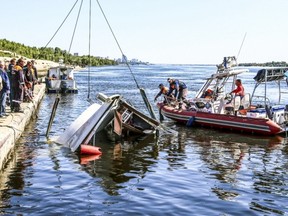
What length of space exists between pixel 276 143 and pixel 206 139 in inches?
111

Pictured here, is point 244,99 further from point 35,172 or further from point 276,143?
point 35,172

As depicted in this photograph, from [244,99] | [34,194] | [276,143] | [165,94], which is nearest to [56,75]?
[165,94]

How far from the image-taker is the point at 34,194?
413 inches

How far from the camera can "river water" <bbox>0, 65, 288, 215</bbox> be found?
9.84 metres

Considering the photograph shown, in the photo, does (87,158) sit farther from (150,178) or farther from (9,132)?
(150,178)

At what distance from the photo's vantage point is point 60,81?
39125 mm

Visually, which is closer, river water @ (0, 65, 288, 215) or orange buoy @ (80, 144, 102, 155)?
river water @ (0, 65, 288, 215)

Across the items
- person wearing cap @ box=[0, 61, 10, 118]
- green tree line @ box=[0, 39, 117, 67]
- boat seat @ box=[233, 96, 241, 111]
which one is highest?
green tree line @ box=[0, 39, 117, 67]

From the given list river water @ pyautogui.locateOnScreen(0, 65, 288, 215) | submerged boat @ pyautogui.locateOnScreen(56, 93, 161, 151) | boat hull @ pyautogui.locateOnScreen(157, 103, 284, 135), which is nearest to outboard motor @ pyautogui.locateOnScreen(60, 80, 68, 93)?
boat hull @ pyautogui.locateOnScreen(157, 103, 284, 135)

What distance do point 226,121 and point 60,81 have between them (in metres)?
21.9

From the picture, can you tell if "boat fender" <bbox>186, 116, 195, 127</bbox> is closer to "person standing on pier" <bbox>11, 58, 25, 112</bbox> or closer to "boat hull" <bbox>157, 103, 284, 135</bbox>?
"boat hull" <bbox>157, 103, 284, 135</bbox>

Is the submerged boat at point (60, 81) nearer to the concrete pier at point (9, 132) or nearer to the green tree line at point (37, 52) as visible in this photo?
the green tree line at point (37, 52)

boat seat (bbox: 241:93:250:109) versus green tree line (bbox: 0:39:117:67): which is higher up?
green tree line (bbox: 0:39:117:67)

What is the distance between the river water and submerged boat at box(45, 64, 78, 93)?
2101 cm
